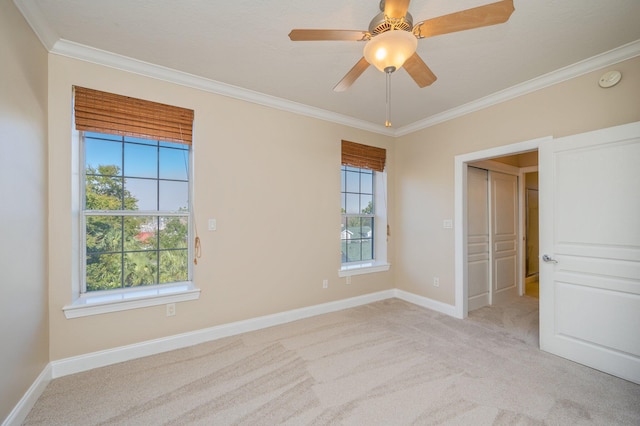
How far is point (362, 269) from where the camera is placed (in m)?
3.88

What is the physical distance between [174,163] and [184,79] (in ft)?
2.68

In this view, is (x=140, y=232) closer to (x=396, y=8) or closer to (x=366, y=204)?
(x=396, y=8)

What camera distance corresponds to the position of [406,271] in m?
4.10

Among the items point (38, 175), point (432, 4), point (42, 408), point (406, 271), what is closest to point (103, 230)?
point (38, 175)

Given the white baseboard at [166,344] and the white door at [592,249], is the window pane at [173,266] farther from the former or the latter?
the white door at [592,249]

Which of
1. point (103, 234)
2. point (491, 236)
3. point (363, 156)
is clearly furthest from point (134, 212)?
point (491, 236)

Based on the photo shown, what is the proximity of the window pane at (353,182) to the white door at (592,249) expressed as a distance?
2.16 metres

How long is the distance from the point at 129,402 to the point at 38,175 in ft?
5.70

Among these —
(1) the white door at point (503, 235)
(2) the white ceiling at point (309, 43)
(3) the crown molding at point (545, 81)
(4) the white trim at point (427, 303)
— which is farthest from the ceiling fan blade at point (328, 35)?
(1) the white door at point (503, 235)

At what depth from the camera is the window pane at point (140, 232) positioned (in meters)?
2.51

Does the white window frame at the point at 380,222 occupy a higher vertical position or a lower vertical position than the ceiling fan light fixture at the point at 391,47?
lower

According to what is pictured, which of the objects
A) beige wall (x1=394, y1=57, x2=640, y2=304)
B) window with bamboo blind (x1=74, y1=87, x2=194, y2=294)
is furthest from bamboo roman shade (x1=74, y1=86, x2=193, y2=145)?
beige wall (x1=394, y1=57, x2=640, y2=304)

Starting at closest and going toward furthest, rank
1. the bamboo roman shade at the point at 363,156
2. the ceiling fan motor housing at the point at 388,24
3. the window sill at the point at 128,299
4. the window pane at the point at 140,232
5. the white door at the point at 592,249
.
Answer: the ceiling fan motor housing at the point at 388,24
the white door at the point at 592,249
the window sill at the point at 128,299
the window pane at the point at 140,232
the bamboo roman shade at the point at 363,156

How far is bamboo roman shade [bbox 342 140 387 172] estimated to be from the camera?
3777 mm
